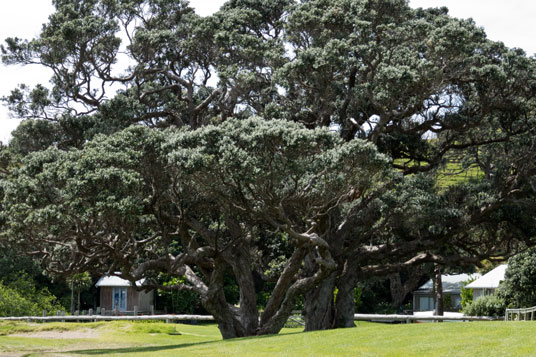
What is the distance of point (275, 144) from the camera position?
22.6 metres

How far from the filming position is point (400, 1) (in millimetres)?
27484

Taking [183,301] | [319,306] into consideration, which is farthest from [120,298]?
[319,306]

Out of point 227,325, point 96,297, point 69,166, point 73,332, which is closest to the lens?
point 69,166

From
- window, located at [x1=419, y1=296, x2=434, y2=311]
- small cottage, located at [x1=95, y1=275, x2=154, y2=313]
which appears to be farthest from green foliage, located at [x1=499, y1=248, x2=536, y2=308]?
window, located at [x1=419, y1=296, x2=434, y2=311]

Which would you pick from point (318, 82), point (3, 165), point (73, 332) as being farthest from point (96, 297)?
point (318, 82)

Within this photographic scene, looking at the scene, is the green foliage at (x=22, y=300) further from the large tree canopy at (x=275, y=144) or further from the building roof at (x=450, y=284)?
the building roof at (x=450, y=284)

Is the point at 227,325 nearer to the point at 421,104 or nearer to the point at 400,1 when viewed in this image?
the point at 421,104

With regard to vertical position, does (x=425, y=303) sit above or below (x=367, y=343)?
below

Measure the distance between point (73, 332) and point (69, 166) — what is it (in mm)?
12897

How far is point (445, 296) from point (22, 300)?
146 feet

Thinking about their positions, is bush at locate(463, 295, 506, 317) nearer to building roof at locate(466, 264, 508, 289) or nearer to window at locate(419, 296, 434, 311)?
building roof at locate(466, 264, 508, 289)

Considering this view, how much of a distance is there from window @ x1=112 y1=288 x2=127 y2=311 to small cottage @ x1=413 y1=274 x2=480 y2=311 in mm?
29758

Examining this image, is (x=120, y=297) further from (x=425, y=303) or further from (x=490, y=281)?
(x=425, y=303)

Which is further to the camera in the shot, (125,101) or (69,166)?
(125,101)
